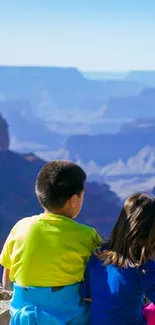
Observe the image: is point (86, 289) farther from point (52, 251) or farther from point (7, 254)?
point (7, 254)

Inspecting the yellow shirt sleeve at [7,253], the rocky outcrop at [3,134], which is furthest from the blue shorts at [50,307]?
the rocky outcrop at [3,134]

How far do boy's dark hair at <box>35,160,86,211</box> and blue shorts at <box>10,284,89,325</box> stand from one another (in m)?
0.20

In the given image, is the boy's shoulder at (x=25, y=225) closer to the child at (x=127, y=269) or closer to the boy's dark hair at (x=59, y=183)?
the boy's dark hair at (x=59, y=183)

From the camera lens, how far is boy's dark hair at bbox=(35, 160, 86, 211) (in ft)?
4.27

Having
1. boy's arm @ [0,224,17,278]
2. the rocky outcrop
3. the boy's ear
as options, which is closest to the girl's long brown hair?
the boy's ear

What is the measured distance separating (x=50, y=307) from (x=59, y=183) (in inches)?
11.2

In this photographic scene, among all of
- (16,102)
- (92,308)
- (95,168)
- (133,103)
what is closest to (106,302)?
(92,308)

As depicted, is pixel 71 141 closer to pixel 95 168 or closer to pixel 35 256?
pixel 95 168

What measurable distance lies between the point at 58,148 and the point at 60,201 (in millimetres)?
79445

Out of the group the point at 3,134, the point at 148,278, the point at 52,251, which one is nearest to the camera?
the point at 148,278

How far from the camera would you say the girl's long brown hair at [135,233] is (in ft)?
4.04

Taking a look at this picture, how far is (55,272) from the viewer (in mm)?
1308

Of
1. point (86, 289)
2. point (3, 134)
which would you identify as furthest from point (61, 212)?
point (3, 134)

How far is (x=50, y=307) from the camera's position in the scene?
129 centimetres
